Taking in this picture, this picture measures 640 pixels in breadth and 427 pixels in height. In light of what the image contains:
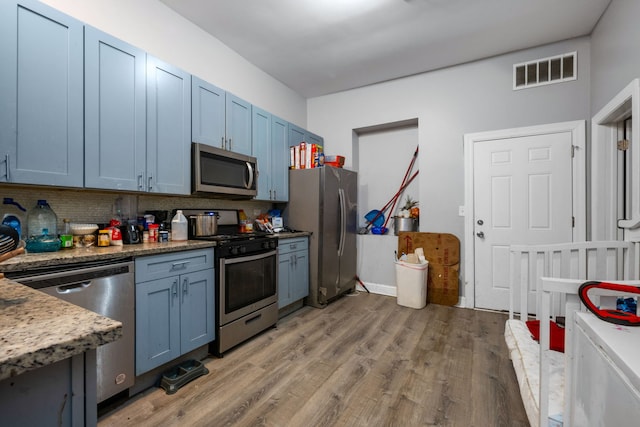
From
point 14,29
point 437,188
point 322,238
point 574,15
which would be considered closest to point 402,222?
point 437,188

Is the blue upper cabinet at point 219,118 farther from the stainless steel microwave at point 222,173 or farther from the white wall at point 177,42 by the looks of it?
the white wall at point 177,42

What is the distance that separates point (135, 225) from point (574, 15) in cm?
405

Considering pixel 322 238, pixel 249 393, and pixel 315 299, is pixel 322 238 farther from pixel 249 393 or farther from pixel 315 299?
pixel 249 393

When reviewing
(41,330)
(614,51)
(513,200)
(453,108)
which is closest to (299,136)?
(453,108)

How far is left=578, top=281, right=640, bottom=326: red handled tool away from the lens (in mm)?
848

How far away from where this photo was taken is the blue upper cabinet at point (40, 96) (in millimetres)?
1425

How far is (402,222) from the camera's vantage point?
3650mm

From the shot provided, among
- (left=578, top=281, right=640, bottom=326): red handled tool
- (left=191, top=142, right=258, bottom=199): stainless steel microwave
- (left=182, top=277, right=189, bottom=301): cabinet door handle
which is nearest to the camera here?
(left=578, top=281, right=640, bottom=326): red handled tool

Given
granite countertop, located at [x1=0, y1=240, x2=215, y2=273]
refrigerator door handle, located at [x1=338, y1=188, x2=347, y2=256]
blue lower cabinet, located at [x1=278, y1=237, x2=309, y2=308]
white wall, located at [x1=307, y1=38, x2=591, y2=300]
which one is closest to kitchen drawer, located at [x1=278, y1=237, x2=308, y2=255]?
blue lower cabinet, located at [x1=278, y1=237, x2=309, y2=308]

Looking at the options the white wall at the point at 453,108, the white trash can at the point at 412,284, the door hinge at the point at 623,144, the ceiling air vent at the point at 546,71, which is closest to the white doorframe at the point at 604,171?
the door hinge at the point at 623,144

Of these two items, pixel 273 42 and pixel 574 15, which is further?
pixel 273 42

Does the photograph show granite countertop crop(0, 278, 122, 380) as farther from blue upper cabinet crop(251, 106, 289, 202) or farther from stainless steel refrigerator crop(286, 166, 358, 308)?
stainless steel refrigerator crop(286, 166, 358, 308)

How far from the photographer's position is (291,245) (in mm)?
3033

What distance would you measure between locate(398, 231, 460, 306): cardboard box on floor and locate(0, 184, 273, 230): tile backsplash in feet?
8.70
